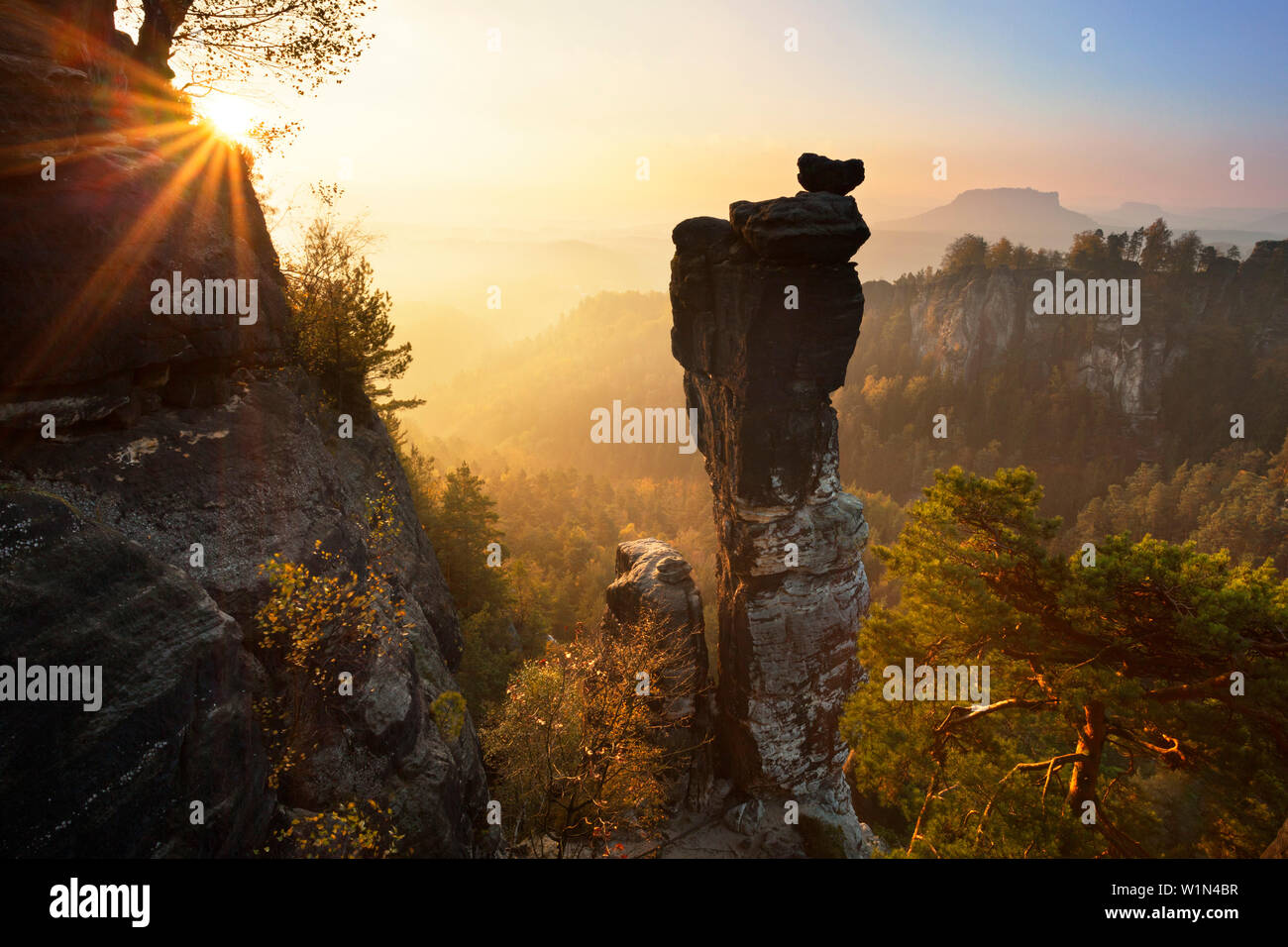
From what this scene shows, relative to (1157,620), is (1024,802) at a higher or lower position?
lower

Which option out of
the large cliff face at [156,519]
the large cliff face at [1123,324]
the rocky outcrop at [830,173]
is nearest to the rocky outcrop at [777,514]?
the rocky outcrop at [830,173]

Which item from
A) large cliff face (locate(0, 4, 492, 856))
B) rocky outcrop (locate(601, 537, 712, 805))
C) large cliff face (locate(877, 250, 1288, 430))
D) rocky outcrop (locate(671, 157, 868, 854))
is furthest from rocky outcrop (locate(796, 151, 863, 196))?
large cliff face (locate(877, 250, 1288, 430))

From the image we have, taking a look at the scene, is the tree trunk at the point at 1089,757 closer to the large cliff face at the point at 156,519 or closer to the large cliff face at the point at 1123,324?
the large cliff face at the point at 156,519

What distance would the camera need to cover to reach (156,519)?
1023cm

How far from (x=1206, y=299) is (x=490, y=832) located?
373 feet

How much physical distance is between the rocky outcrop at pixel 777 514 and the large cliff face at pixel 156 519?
14081 millimetres

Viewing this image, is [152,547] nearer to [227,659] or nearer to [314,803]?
[227,659]

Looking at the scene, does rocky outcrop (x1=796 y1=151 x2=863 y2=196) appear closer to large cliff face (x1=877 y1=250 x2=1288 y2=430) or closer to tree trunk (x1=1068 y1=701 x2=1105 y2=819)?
tree trunk (x1=1068 y1=701 x2=1105 y2=819)

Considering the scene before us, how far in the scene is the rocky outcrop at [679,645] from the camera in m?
25.5

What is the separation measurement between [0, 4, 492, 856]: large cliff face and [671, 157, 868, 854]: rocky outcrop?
14.1 m

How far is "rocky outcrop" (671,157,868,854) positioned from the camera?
71.6 feet

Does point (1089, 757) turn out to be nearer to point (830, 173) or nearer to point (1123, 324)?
point (830, 173)

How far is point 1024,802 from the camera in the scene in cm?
1159
